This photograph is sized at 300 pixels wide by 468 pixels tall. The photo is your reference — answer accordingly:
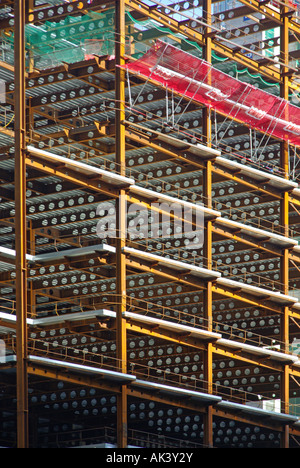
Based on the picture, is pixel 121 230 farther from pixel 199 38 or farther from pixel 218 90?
pixel 199 38

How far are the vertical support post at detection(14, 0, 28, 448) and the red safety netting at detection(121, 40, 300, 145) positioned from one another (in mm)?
6689

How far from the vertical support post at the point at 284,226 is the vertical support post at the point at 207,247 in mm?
5762

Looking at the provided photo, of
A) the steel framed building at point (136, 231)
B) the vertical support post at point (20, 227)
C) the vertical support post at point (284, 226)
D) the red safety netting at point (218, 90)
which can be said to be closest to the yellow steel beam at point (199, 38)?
the steel framed building at point (136, 231)

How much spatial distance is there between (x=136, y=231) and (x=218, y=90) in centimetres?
943

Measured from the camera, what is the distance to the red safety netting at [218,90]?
69688mm

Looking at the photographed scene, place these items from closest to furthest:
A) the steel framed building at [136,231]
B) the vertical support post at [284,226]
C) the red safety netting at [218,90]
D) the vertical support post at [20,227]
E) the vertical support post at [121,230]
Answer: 1. the vertical support post at [20,227]
2. the vertical support post at [121,230]
3. the steel framed building at [136,231]
4. the red safety netting at [218,90]
5. the vertical support post at [284,226]

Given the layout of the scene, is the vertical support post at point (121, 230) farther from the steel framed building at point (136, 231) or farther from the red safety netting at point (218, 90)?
the red safety netting at point (218, 90)

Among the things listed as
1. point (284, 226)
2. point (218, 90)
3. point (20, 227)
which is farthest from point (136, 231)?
point (20, 227)

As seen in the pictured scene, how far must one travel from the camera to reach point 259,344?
266 feet

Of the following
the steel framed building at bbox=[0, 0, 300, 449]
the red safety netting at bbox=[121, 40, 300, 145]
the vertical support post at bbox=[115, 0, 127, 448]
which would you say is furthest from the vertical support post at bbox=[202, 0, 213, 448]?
the vertical support post at bbox=[115, 0, 127, 448]

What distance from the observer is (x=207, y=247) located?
7344 centimetres

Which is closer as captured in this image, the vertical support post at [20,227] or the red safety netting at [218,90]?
the vertical support post at [20,227]
